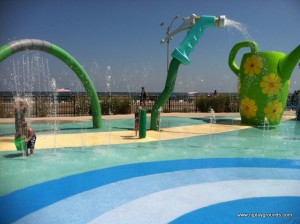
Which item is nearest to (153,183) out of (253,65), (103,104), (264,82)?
(264,82)

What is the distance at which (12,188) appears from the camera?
4.62 metres

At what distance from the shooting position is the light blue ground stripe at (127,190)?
3746 millimetres

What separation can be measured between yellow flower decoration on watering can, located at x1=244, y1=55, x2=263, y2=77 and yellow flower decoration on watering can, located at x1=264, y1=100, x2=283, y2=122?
51.5 inches

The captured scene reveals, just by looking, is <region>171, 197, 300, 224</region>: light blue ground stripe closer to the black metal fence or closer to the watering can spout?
the black metal fence

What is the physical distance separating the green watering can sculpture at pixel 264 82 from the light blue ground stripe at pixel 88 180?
5.40 meters

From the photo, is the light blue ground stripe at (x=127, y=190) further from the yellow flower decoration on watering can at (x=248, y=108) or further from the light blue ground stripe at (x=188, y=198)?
the yellow flower decoration on watering can at (x=248, y=108)

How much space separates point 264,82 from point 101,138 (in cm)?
644

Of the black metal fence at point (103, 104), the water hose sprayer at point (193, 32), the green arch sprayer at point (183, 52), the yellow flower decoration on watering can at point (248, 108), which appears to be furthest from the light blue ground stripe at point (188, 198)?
the yellow flower decoration on watering can at point (248, 108)

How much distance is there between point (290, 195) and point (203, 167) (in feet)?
6.03

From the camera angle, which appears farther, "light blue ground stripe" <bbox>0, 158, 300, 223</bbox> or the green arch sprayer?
the green arch sprayer

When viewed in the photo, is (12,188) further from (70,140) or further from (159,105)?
(159,105)

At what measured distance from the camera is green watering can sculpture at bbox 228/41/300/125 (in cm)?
1155

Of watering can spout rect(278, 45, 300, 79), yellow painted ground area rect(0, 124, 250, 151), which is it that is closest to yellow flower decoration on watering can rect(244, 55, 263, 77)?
watering can spout rect(278, 45, 300, 79)

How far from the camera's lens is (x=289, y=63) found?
11.3m
